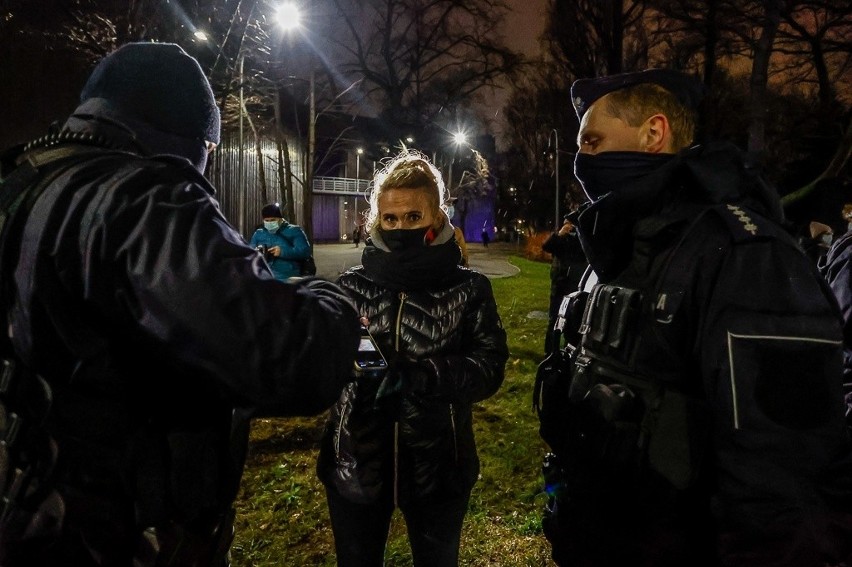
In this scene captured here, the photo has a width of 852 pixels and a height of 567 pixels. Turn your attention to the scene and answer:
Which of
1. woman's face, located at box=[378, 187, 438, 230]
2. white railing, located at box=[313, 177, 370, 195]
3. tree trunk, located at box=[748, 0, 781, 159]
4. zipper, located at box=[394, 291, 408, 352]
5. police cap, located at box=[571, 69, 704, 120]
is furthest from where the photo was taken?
white railing, located at box=[313, 177, 370, 195]

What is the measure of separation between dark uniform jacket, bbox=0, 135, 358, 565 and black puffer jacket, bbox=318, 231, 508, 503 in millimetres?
991

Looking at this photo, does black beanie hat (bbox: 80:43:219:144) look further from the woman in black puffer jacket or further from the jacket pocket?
the jacket pocket

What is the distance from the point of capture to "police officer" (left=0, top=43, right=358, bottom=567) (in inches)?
46.0

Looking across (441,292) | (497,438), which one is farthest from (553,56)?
(441,292)

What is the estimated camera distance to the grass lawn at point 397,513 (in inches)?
141

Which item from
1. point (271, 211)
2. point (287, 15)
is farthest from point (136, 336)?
point (287, 15)

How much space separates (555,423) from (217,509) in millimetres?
1154

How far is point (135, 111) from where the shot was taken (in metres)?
1.42

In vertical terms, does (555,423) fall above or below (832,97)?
below

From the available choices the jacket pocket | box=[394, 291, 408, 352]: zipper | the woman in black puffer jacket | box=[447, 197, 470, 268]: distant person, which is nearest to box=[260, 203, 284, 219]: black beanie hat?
box=[447, 197, 470, 268]: distant person

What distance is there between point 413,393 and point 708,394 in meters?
1.10

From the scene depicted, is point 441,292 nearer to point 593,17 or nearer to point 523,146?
point 593,17

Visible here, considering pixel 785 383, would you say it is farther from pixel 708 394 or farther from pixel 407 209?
pixel 407 209

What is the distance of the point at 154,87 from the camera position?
56.6 inches
